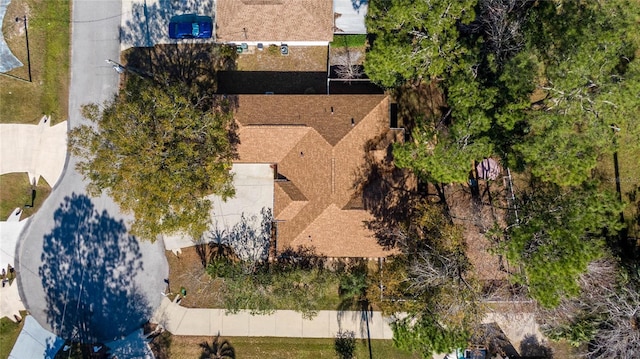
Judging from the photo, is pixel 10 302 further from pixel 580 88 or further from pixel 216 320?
pixel 580 88

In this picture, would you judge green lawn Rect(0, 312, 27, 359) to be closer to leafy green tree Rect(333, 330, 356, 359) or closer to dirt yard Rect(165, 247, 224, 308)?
dirt yard Rect(165, 247, 224, 308)

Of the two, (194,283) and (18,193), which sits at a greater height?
(18,193)

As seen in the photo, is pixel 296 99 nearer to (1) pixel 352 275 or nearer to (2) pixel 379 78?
(2) pixel 379 78

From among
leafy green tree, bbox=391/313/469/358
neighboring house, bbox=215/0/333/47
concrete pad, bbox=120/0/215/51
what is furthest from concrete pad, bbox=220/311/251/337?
concrete pad, bbox=120/0/215/51

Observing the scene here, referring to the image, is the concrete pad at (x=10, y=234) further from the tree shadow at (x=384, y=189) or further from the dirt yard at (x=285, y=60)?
the tree shadow at (x=384, y=189)

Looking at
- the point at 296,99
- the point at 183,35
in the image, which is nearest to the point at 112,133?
the point at 183,35

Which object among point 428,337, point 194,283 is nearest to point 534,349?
point 428,337
